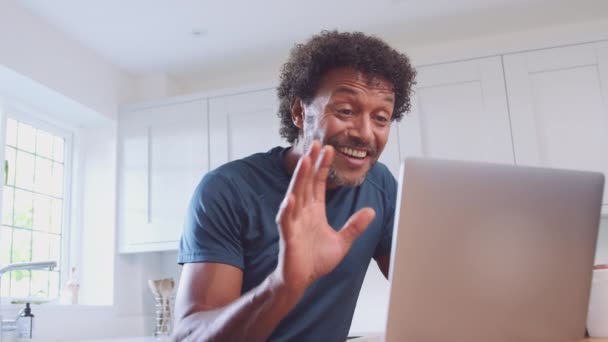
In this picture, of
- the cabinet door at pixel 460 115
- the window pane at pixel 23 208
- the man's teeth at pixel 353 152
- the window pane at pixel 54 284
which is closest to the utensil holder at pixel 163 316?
the window pane at pixel 54 284

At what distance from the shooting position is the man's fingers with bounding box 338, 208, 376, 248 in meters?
0.91

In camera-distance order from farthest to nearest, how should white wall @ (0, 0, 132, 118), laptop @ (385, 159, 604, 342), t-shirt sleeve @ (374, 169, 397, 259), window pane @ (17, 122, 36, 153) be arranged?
1. window pane @ (17, 122, 36, 153)
2. white wall @ (0, 0, 132, 118)
3. t-shirt sleeve @ (374, 169, 397, 259)
4. laptop @ (385, 159, 604, 342)

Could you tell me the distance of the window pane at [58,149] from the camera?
3159 mm

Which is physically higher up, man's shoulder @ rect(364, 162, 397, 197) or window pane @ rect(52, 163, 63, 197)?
window pane @ rect(52, 163, 63, 197)

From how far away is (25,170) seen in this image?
291 centimetres

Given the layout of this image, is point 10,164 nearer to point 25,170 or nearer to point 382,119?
point 25,170

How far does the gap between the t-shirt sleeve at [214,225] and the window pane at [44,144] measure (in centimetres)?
203

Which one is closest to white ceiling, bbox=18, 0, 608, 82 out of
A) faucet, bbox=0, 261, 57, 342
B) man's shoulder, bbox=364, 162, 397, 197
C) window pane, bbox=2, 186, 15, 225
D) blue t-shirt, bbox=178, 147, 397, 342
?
window pane, bbox=2, 186, 15, 225

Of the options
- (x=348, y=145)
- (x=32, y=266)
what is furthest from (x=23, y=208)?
(x=348, y=145)

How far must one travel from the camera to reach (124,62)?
3252mm

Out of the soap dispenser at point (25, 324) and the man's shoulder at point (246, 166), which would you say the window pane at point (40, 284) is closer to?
the soap dispenser at point (25, 324)

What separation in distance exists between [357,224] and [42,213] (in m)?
2.50

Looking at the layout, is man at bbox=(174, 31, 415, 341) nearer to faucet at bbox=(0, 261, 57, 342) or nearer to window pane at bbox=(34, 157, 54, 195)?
faucet at bbox=(0, 261, 57, 342)

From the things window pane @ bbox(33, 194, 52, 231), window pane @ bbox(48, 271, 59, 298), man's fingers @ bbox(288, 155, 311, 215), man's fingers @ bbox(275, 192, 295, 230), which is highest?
window pane @ bbox(33, 194, 52, 231)
